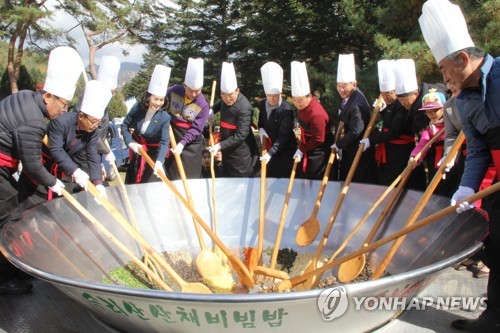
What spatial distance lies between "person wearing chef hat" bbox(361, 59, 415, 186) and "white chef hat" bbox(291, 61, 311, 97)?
618 mm

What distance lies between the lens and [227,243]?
139 inches

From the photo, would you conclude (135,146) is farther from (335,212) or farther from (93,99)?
(335,212)

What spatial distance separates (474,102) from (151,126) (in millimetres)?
2518

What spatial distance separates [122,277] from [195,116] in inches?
64.3

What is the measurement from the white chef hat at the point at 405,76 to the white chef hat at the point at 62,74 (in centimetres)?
231

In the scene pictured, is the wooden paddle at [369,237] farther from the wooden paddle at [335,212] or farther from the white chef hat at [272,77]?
the white chef hat at [272,77]

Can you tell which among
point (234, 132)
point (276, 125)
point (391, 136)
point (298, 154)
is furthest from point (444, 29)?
point (234, 132)

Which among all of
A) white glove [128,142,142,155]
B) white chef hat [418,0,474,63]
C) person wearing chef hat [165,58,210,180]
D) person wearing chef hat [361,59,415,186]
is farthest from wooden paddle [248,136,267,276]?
white chef hat [418,0,474,63]

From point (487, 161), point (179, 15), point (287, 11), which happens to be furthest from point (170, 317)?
point (179, 15)

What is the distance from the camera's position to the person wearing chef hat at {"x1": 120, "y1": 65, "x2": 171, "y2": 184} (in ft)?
11.9

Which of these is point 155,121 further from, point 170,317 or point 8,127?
point 170,317

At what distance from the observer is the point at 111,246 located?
3053 mm

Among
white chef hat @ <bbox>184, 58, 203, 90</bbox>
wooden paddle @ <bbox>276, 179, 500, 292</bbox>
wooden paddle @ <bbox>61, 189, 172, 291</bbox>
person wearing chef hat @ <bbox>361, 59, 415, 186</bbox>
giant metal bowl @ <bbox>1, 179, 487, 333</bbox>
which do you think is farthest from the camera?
white chef hat @ <bbox>184, 58, 203, 90</bbox>

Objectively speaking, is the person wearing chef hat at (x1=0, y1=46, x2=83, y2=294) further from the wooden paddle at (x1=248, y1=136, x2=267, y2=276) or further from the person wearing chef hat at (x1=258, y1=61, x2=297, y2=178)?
the person wearing chef hat at (x1=258, y1=61, x2=297, y2=178)
